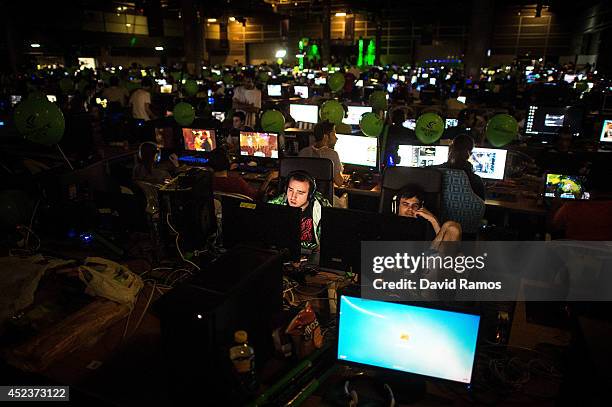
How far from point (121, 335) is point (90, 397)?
0.42 meters

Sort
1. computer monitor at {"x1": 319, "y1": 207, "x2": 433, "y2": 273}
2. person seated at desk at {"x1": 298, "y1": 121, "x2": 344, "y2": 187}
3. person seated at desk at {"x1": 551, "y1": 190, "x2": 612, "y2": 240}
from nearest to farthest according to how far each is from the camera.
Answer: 1. computer monitor at {"x1": 319, "y1": 207, "x2": 433, "y2": 273}
2. person seated at desk at {"x1": 551, "y1": 190, "x2": 612, "y2": 240}
3. person seated at desk at {"x1": 298, "y1": 121, "x2": 344, "y2": 187}

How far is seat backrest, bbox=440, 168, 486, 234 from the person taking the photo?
3715 millimetres

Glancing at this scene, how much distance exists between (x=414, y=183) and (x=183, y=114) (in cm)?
A: 389

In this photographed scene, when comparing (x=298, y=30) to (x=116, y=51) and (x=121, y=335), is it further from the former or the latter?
(x=121, y=335)

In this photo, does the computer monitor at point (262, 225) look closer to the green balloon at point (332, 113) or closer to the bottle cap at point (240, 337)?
the bottle cap at point (240, 337)

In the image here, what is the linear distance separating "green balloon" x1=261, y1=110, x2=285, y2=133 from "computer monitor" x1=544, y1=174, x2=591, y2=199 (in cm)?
330

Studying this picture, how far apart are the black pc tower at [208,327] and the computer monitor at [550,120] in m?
6.64

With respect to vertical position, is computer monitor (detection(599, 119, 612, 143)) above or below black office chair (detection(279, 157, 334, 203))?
above

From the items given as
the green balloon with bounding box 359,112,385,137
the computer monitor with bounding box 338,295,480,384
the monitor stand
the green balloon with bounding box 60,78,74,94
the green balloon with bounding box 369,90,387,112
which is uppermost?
the green balloon with bounding box 60,78,74,94

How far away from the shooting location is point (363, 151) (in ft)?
18.3

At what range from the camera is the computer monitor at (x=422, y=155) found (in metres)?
5.13

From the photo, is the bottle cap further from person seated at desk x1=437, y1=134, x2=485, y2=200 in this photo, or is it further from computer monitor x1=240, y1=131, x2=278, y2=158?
computer monitor x1=240, y1=131, x2=278, y2=158

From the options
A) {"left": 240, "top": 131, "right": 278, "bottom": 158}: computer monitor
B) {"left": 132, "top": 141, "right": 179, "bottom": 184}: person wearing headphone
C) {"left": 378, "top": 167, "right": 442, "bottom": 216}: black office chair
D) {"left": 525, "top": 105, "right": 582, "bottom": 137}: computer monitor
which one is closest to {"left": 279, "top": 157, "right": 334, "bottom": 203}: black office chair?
{"left": 378, "top": 167, "right": 442, "bottom": 216}: black office chair

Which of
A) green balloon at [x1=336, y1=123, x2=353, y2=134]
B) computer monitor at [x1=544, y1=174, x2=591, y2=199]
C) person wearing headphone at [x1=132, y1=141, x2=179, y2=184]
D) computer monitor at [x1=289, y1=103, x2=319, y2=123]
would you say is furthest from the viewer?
computer monitor at [x1=289, y1=103, x2=319, y2=123]
